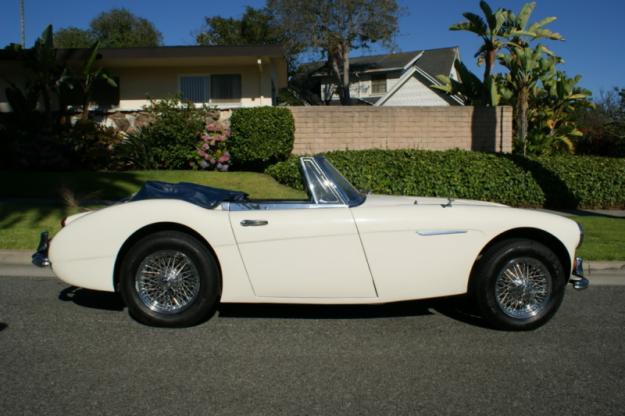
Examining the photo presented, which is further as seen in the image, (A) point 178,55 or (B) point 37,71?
(A) point 178,55

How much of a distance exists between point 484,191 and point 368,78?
26.9 meters

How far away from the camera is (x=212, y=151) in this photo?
15422mm

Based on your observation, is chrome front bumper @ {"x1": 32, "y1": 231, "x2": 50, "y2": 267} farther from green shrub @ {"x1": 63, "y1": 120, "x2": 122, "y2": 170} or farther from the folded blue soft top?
green shrub @ {"x1": 63, "y1": 120, "x2": 122, "y2": 170}

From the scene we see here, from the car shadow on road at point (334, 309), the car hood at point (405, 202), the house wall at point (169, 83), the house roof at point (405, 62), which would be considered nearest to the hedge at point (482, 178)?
the house wall at point (169, 83)

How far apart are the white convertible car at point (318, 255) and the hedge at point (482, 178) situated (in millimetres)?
8156

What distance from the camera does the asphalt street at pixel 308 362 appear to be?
11.6 ft

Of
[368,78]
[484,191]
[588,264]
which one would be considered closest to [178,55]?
[484,191]

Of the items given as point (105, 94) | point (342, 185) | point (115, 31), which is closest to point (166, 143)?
point (105, 94)

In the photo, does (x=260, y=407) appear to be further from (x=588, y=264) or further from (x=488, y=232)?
(x=588, y=264)

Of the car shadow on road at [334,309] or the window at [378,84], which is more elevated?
the window at [378,84]

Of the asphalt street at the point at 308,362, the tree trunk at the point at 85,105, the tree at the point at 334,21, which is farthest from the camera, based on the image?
the tree at the point at 334,21

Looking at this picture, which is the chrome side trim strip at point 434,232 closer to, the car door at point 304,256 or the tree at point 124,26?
the car door at point 304,256

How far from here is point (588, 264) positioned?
7434 mm

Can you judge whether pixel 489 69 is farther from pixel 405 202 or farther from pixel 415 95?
pixel 415 95
